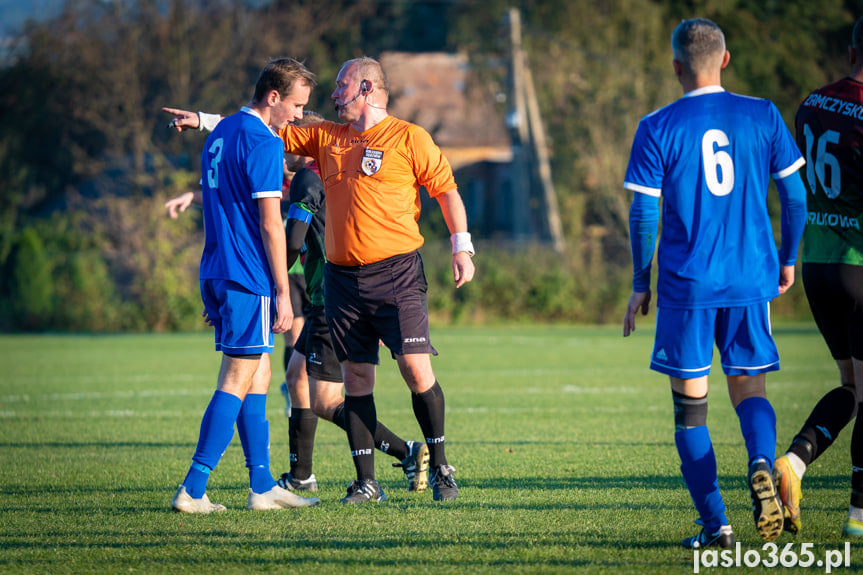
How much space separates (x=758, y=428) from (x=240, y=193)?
2.87 metres

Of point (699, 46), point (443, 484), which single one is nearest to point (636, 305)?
point (699, 46)

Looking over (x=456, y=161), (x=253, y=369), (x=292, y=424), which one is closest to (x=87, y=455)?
(x=292, y=424)

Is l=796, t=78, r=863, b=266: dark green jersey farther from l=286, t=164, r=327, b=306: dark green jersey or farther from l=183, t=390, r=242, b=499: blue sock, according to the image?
l=183, t=390, r=242, b=499: blue sock

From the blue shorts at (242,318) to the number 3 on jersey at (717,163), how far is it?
2.41 meters

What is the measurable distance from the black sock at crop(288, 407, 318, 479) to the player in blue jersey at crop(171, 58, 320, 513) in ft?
2.39

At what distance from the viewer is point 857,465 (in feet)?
15.3

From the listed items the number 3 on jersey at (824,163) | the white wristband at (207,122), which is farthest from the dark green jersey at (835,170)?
the white wristband at (207,122)

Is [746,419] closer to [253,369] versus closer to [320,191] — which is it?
[253,369]

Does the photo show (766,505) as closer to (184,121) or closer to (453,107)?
(184,121)

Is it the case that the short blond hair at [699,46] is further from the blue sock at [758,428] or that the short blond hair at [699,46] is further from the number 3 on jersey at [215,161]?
the number 3 on jersey at [215,161]

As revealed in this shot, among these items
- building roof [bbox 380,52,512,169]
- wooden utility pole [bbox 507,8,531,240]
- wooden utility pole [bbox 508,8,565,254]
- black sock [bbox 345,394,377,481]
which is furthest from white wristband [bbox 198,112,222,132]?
building roof [bbox 380,52,512,169]

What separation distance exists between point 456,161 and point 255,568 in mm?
38012

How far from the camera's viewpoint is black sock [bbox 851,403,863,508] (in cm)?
459

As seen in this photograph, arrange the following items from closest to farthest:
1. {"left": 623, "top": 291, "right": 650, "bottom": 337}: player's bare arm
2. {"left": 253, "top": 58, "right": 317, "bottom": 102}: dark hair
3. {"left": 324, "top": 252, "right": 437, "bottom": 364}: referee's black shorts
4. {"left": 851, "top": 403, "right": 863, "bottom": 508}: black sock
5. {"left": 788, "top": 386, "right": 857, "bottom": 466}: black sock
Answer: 1. {"left": 623, "top": 291, "right": 650, "bottom": 337}: player's bare arm
2. {"left": 851, "top": 403, "right": 863, "bottom": 508}: black sock
3. {"left": 788, "top": 386, "right": 857, "bottom": 466}: black sock
4. {"left": 253, "top": 58, "right": 317, "bottom": 102}: dark hair
5. {"left": 324, "top": 252, "right": 437, "bottom": 364}: referee's black shorts
